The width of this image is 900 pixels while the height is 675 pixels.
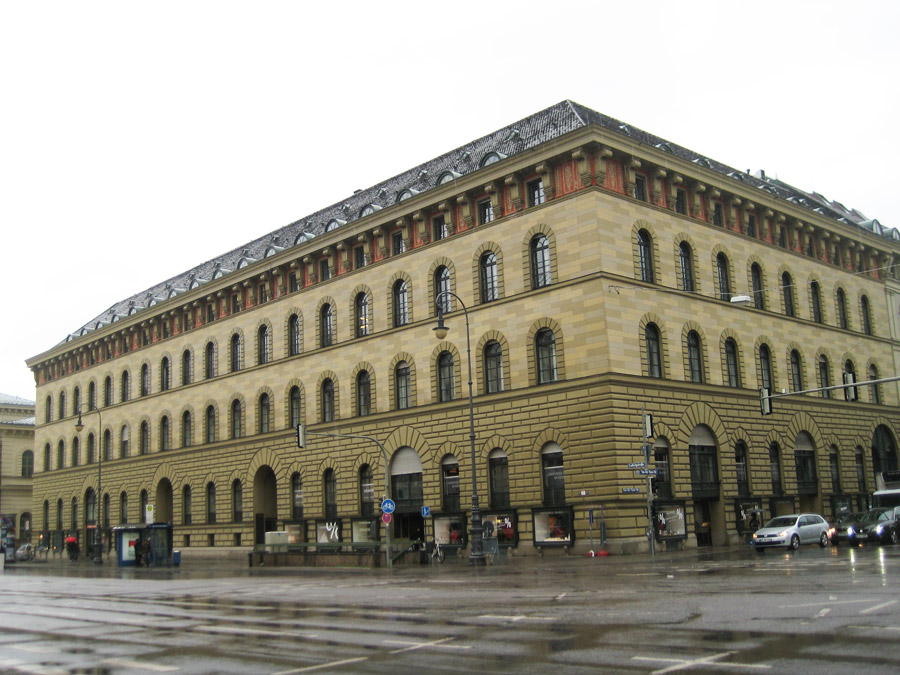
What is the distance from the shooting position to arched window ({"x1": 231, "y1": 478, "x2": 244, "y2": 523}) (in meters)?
61.5

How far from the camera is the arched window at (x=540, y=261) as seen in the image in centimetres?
4319

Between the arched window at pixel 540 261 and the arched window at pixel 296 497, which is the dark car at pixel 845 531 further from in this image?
the arched window at pixel 296 497

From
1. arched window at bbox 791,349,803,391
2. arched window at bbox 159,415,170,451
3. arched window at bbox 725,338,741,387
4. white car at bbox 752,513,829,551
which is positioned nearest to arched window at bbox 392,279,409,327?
arched window at bbox 725,338,741,387

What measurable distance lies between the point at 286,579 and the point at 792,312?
32.2m

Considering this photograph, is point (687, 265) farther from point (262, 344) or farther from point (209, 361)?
point (209, 361)

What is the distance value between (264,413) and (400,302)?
14.9 m

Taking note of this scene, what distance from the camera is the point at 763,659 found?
1048 centimetres

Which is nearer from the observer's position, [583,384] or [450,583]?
[450,583]

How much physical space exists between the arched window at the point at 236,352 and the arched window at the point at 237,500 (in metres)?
7.57

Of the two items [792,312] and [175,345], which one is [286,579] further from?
[175,345]

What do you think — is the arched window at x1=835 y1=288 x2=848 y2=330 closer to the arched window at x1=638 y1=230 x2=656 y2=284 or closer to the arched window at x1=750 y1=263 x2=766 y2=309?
the arched window at x1=750 y1=263 x2=766 y2=309

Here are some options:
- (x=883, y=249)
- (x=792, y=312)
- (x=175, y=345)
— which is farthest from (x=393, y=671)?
(x=175, y=345)

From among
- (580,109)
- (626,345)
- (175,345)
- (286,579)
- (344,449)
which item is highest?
(580,109)

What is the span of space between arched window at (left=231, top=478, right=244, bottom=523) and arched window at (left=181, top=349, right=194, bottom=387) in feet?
32.5
